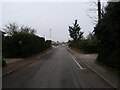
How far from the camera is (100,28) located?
2008cm

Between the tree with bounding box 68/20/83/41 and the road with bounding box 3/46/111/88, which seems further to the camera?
the tree with bounding box 68/20/83/41

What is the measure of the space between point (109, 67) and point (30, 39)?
2241 cm

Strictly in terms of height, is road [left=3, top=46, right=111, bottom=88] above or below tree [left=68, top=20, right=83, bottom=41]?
below

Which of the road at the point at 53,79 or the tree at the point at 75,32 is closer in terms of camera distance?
the road at the point at 53,79

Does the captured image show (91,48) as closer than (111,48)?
No

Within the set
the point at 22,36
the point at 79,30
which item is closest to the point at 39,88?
the point at 22,36

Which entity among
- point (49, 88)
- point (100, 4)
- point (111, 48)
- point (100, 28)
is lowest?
point (49, 88)

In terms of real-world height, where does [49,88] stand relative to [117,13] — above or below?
below

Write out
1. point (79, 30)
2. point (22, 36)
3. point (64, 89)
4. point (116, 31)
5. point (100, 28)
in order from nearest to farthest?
point (64, 89) < point (116, 31) < point (100, 28) < point (22, 36) < point (79, 30)

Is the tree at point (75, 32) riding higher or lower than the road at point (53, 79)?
higher

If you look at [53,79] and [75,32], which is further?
[75,32]

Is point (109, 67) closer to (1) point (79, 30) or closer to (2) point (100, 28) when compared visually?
(2) point (100, 28)

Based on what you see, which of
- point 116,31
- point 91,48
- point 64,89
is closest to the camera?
point 64,89

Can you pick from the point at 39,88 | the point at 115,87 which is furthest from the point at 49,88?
the point at 115,87
